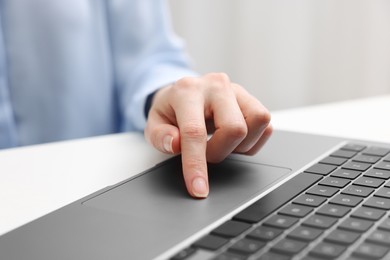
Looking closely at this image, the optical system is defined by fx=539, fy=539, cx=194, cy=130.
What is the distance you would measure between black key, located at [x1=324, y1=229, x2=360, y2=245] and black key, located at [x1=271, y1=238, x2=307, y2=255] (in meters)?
0.02

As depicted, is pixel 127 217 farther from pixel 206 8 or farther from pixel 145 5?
pixel 206 8

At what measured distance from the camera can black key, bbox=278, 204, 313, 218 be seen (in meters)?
0.38

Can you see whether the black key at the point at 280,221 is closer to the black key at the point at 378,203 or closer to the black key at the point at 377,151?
the black key at the point at 378,203

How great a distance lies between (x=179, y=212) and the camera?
0.41 metres

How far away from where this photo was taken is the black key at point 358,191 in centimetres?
42

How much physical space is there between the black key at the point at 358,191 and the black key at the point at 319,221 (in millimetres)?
61

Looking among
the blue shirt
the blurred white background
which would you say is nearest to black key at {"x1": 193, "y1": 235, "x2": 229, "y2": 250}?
the blue shirt

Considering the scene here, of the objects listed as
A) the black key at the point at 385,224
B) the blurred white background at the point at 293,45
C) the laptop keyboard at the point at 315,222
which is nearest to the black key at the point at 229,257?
the laptop keyboard at the point at 315,222

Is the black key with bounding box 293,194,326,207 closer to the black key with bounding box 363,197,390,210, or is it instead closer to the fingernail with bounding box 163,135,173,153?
the black key with bounding box 363,197,390,210

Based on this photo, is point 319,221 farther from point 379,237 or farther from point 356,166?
point 356,166

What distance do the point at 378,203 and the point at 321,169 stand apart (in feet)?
0.31

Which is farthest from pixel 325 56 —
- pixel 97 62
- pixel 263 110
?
pixel 263 110

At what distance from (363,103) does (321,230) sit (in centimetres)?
55

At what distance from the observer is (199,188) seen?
1.45 ft
